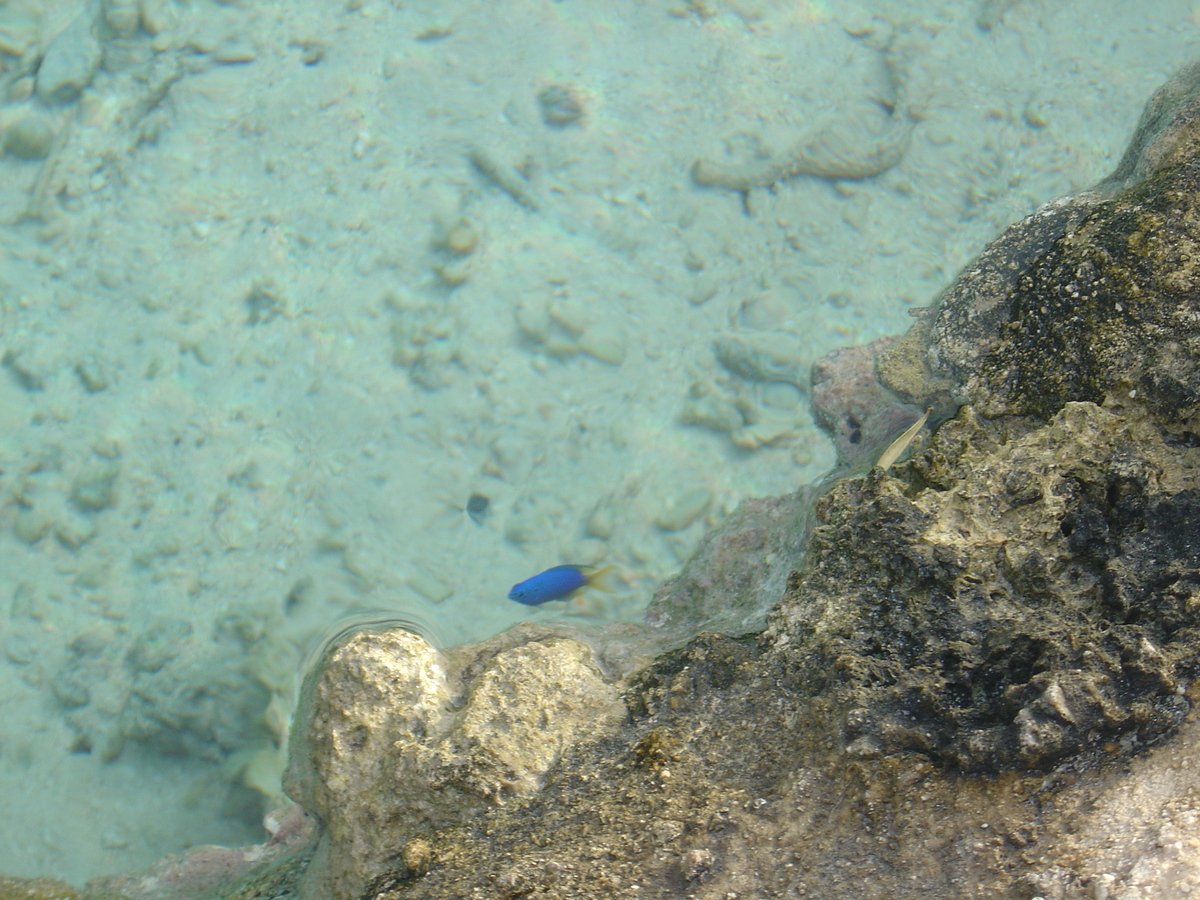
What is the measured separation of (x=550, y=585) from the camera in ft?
12.3

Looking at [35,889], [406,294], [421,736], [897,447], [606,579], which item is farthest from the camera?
[406,294]

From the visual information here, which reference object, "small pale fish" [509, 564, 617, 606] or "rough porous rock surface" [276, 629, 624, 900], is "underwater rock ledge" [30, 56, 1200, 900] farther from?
"small pale fish" [509, 564, 617, 606]

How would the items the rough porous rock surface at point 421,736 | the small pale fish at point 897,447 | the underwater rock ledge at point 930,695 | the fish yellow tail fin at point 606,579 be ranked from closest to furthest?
the underwater rock ledge at point 930,695 < the rough porous rock surface at point 421,736 < the small pale fish at point 897,447 < the fish yellow tail fin at point 606,579

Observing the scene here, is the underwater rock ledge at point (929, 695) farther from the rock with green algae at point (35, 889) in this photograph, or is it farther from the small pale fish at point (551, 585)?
the rock with green algae at point (35, 889)

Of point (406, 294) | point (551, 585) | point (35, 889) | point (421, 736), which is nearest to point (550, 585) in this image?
point (551, 585)

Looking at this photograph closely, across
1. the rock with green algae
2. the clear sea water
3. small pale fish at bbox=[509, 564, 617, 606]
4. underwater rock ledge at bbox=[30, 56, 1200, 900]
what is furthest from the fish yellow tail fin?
the rock with green algae

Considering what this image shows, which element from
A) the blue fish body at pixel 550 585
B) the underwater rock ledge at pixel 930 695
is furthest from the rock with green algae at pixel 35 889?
the blue fish body at pixel 550 585

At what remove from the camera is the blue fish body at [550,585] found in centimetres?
371

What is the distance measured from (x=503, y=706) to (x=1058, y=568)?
69.1 inches

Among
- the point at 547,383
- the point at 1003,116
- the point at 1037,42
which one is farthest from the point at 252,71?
the point at 1037,42

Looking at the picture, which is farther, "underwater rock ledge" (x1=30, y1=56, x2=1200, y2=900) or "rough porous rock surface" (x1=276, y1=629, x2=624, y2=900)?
"rough porous rock surface" (x1=276, y1=629, x2=624, y2=900)

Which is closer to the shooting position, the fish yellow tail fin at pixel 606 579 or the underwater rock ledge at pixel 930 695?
the underwater rock ledge at pixel 930 695

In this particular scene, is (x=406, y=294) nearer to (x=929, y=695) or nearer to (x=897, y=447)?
(x=897, y=447)

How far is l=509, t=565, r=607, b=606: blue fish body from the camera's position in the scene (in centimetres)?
371
